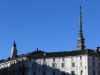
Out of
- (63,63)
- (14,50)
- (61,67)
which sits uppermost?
(14,50)

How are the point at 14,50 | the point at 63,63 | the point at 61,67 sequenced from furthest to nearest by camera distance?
the point at 14,50 → the point at 63,63 → the point at 61,67

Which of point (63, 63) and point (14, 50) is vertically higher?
point (14, 50)

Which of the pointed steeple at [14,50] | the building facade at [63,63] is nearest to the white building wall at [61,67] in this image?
the building facade at [63,63]

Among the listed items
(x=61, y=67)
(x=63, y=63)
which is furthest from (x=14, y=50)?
(x=61, y=67)

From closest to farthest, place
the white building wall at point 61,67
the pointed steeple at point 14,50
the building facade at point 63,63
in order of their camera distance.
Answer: the building facade at point 63,63 < the white building wall at point 61,67 < the pointed steeple at point 14,50

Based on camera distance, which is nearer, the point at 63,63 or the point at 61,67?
the point at 61,67

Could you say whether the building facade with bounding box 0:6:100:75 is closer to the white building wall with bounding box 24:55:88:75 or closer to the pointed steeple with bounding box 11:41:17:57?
the white building wall with bounding box 24:55:88:75

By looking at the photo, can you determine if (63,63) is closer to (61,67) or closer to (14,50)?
(61,67)

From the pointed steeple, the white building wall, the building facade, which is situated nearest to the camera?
the building facade

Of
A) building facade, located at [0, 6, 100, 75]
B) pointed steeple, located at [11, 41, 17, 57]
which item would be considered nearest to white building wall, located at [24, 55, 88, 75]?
building facade, located at [0, 6, 100, 75]

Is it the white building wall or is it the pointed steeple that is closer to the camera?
the white building wall

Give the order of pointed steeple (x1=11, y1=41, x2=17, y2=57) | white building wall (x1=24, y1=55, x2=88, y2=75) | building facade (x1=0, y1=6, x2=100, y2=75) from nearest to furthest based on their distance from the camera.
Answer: building facade (x1=0, y1=6, x2=100, y2=75), white building wall (x1=24, y1=55, x2=88, y2=75), pointed steeple (x1=11, y1=41, x2=17, y2=57)

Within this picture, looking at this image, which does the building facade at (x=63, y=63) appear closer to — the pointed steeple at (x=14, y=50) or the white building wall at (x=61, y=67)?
the white building wall at (x=61, y=67)

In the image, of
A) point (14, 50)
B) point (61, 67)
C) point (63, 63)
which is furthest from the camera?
point (14, 50)
